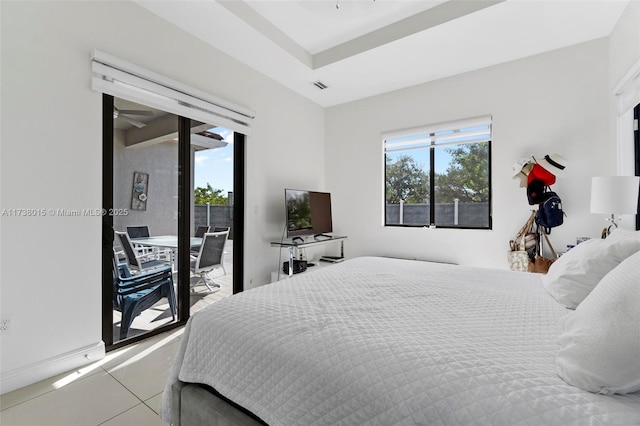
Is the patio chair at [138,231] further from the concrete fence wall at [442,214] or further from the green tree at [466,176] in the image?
the green tree at [466,176]

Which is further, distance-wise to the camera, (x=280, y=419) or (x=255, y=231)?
(x=255, y=231)

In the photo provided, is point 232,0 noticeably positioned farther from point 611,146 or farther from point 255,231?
point 611,146

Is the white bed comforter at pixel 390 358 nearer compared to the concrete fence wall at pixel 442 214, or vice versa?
the white bed comforter at pixel 390 358

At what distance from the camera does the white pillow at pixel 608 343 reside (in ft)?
2.38

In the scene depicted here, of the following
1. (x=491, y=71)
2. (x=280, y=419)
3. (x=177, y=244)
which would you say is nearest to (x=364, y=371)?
(x=280, y=419)

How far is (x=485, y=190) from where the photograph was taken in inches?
143

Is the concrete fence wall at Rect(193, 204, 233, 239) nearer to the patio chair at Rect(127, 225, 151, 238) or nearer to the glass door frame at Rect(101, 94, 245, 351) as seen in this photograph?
the glass door frame at Rect(101, 94, 245, 351)

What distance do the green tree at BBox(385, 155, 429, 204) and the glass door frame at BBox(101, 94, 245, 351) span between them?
2.06 metres

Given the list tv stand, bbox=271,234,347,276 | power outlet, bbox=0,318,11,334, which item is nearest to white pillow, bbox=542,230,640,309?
tv stand, bbox=271,234,347,276

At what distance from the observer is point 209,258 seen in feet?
10.3

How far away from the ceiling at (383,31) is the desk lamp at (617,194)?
1.48 metres

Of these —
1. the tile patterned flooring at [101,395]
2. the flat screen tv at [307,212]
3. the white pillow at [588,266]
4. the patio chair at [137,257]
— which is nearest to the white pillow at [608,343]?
the white pillow at [588,266]

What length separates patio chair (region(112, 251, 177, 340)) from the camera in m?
2.45

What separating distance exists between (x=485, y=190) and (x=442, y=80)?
1.46 meters
